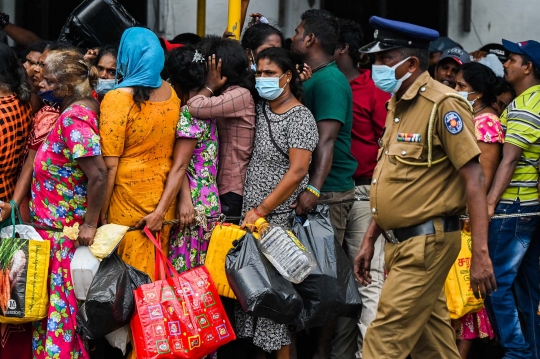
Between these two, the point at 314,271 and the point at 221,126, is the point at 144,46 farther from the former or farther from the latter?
the point at 314,271

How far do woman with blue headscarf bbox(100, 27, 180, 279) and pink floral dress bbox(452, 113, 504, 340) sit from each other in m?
2.06

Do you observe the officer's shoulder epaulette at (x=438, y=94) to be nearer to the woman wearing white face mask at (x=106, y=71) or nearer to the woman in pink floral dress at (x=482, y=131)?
the woman in pink floral dress at (x=482, y=131)

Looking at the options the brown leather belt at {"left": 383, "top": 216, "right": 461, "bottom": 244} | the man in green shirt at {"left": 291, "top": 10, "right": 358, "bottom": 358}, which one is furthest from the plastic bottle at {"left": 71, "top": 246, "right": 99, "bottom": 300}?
the brown leather belt at {"left": 383, "top": 216, "right": 461, "bottom": 244}

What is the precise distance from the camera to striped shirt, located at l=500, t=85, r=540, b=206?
594 cm

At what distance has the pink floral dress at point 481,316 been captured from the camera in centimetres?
601

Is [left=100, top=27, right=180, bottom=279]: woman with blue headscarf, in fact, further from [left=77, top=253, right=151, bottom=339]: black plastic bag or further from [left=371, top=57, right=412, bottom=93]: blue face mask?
[left=371, top=57, right=412, bottom=93]: blue face mask

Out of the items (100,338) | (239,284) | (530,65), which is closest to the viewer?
(239,284)

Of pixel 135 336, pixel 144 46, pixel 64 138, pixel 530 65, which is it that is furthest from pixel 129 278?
pixel 530 65

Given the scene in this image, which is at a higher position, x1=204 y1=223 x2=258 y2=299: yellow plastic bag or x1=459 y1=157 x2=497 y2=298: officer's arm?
x1=459 y1=157 x2=497 y2=298: officer's arm

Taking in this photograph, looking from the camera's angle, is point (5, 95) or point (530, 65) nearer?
point (5, 95)

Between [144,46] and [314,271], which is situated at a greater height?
[144,46]

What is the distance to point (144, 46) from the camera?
5.12 meters

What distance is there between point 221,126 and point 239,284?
42.1 inches

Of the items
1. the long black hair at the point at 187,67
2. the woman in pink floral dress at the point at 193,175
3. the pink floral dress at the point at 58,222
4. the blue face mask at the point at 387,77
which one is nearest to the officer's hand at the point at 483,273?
the blue face mask at the point at 387,77
